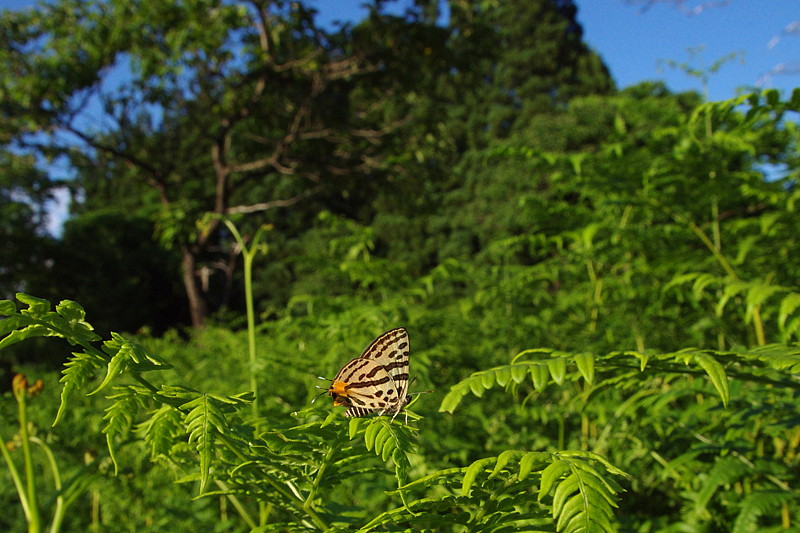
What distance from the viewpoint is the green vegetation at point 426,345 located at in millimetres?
1053

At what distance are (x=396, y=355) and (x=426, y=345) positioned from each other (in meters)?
1.59

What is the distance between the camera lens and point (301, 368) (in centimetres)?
244

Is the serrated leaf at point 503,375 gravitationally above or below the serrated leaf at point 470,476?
above

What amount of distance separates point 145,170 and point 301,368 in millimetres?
9293

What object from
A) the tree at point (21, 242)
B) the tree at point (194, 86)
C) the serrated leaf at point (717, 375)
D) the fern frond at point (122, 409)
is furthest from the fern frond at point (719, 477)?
the tree at point (21, 242)

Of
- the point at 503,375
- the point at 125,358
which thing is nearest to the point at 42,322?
the point at 125,358

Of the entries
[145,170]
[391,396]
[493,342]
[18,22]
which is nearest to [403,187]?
[145,170]

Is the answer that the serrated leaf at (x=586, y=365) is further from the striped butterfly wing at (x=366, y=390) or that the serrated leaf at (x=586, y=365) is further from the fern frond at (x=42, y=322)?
the fern frond at (x=42, y=322)

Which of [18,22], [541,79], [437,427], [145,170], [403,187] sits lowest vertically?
[437,427]

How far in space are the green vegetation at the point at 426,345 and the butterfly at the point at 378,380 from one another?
62mm

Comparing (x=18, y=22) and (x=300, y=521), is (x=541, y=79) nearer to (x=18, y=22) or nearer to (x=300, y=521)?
(x=18, y=22)

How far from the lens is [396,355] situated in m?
1.21

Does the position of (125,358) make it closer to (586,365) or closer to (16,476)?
(16,476)

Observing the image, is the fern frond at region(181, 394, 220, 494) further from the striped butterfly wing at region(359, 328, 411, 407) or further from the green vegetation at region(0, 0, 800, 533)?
the striped butterfly wing at region(359, 328, 411, 407)
